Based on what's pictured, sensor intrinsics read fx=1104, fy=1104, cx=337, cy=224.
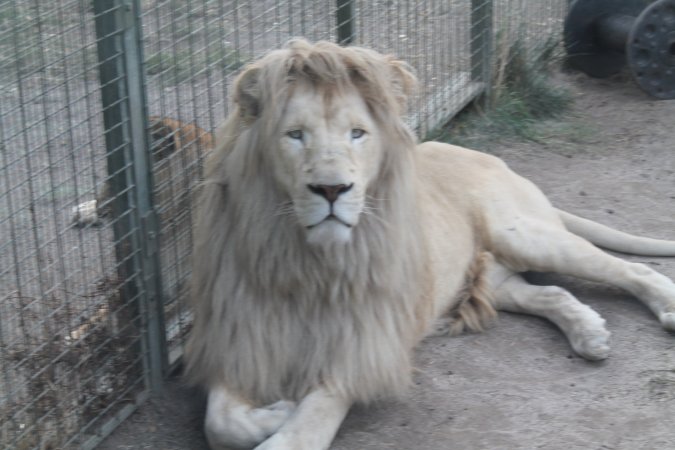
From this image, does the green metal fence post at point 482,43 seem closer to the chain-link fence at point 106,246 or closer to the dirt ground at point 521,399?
the dirt ground at point 521,399

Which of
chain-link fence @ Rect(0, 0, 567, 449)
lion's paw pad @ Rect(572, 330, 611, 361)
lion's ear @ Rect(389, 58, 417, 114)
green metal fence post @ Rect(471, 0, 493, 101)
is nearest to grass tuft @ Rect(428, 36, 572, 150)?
green metal fence post @ Rect(471, 0, 493, 101)

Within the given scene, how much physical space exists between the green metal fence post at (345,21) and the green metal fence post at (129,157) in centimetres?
182

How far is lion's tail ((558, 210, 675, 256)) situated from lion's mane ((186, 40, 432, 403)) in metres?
1.41

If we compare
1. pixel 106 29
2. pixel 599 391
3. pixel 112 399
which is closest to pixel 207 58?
pixel 106 29

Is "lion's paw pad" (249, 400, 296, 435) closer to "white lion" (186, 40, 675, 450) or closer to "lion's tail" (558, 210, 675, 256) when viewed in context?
"white lion" (186, 40, 675, 450)

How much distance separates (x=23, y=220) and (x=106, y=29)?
2003mm

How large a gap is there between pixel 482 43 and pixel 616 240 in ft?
7.67

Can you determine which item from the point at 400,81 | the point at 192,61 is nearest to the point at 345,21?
the point at 192,61

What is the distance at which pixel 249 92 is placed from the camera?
11.5ft

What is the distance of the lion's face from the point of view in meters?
3.28

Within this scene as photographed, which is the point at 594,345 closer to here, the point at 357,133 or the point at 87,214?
the point at 357,133

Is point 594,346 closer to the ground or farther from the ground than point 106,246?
closer to the ground

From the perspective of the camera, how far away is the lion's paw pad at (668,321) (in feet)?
14.2

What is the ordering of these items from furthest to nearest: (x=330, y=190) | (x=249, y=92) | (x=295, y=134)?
(x=249, y=92) < (x=295, y=134) < (x=330, y=190)
